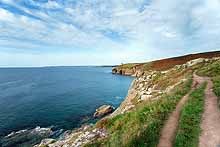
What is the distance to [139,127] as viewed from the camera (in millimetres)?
13688

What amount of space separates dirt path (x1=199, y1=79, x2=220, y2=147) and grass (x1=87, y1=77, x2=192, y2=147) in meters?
2.61

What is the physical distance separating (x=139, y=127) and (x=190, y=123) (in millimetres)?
3723

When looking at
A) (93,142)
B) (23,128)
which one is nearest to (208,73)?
(93,142)

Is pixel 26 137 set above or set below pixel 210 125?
below

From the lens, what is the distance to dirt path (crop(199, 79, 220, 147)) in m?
11.8

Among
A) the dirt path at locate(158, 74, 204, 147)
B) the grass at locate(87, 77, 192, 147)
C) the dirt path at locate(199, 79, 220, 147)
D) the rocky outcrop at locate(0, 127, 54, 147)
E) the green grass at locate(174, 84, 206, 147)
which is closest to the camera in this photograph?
the dirt path at locate(199, 79, 220, 147)

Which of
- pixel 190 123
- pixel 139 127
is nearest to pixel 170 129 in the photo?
pixel 190 123

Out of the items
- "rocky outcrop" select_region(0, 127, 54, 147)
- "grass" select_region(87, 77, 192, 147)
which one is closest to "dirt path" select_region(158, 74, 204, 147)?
"grass" select_region(87, 77, 192, 147)

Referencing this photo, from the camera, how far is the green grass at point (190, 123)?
473 inches

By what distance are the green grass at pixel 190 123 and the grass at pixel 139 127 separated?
3.90 feet

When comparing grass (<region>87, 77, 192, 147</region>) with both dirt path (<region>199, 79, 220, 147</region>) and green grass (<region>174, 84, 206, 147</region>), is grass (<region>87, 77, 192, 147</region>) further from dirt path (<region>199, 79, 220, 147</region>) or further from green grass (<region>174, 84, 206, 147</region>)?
dirt path (<region>199, 79, 220, 147</region>)

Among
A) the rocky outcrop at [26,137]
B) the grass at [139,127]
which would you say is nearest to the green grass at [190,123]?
the grass at [139,127]

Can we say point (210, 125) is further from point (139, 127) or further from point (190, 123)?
point (139, 127)

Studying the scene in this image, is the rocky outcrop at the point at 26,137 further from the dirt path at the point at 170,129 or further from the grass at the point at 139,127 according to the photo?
the dirt path at the point at 170,129
